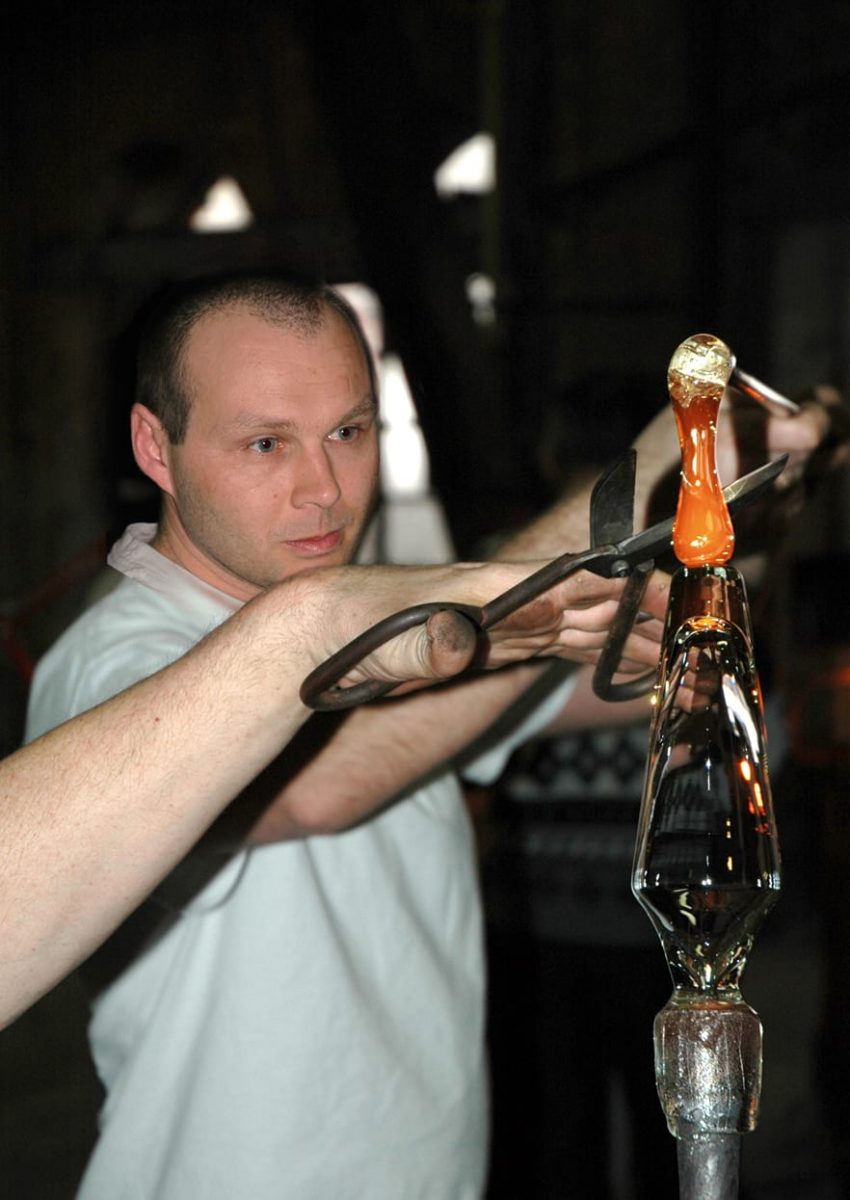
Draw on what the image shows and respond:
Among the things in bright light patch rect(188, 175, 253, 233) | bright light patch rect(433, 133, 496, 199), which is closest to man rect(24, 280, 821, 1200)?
bright light patch rect(433, 133, 496, 199)

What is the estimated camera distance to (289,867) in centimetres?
57

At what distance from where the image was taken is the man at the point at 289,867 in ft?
1.38

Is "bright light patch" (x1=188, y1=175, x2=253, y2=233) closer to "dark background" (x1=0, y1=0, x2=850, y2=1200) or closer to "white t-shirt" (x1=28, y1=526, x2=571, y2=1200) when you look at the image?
"dark background" (x1=0, y1=0, x2=850, y2=1200)

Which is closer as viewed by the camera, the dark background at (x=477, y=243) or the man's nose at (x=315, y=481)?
the man's nose at (x=315, y=481)

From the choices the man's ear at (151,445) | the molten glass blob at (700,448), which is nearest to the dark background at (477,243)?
the man's ear at (151,445)

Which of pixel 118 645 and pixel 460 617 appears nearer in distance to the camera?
pixel 460 617

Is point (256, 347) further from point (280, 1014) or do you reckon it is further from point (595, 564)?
point (280, 1014)

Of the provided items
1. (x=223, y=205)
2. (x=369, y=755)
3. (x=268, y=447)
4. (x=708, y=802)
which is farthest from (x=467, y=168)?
(x=708, y=802)

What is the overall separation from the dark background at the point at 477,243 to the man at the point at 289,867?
1.0 inches

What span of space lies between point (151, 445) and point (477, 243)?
4.38m

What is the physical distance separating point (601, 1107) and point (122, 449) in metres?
1.17

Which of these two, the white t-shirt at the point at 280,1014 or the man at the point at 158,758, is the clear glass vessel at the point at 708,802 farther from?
the white t-shirt at the point at 280,1014

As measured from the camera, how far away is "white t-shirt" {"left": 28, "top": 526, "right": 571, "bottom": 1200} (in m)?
0.49

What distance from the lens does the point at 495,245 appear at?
3367 mm
